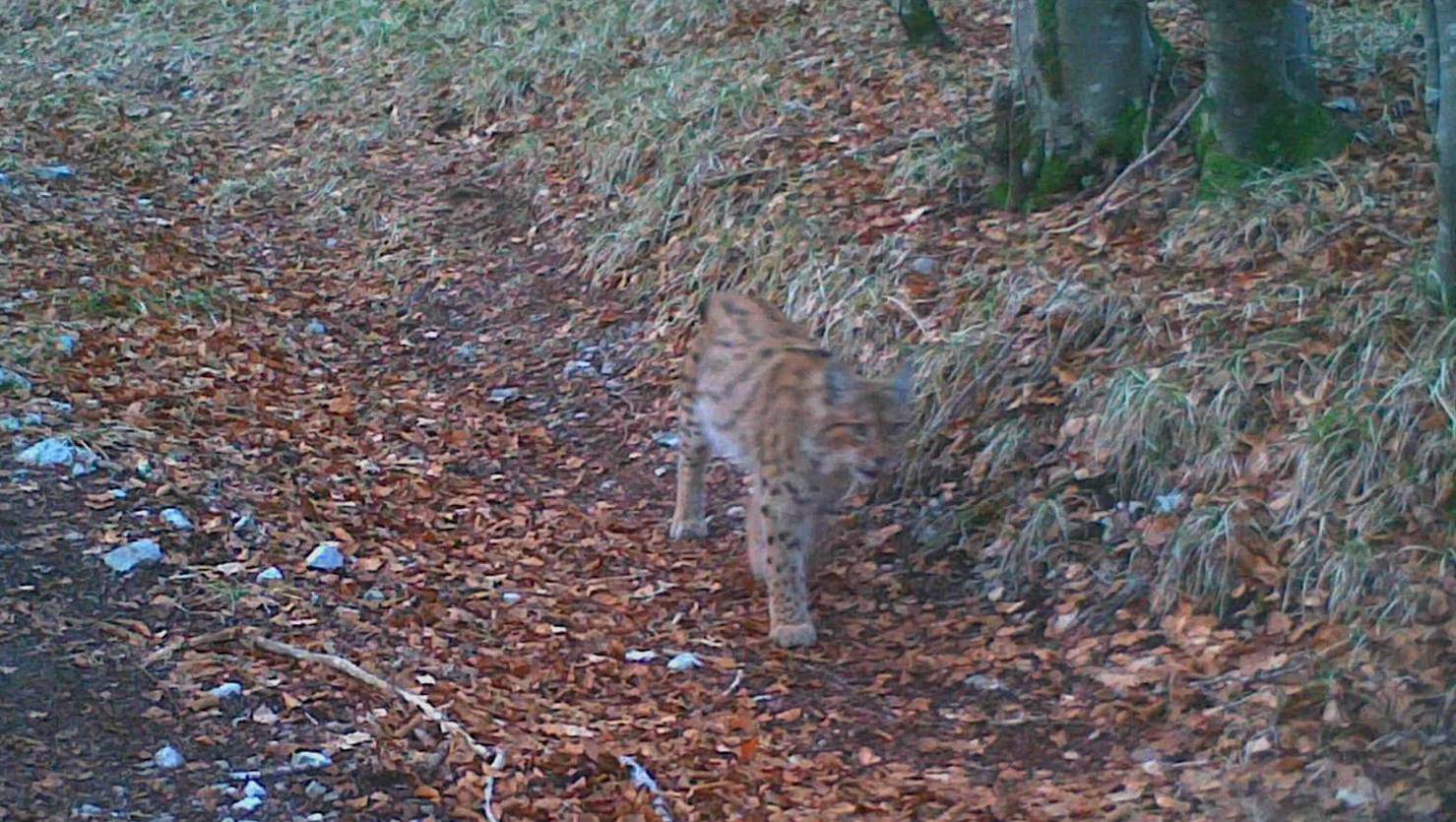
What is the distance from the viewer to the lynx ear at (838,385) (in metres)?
6.49

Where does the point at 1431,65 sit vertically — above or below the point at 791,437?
above

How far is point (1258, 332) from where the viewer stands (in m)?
6.77

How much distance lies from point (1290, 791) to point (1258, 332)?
242 centimetres

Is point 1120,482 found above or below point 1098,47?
below

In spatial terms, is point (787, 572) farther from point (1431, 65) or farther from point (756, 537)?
point (1431, 65)

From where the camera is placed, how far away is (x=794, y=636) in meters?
6.32

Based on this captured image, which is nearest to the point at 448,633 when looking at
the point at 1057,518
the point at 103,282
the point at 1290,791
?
the point at 1057,518

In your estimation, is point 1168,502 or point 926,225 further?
point 926,225

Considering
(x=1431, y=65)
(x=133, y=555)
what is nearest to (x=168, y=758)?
(x=133, y=555)

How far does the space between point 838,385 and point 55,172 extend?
23.7ft

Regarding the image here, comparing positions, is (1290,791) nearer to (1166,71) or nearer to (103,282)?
(1166,71)

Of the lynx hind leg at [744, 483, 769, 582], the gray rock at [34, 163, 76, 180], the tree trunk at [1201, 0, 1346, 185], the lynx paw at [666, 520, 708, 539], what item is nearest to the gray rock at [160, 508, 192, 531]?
the lynx paw at [666, 520, 708, 539]

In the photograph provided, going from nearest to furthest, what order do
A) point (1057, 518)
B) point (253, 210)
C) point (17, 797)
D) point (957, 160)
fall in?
point (17, 797), point (1057, 518), point (957, 160), point (253, 210)

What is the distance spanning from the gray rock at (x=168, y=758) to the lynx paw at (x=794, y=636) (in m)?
2.28
